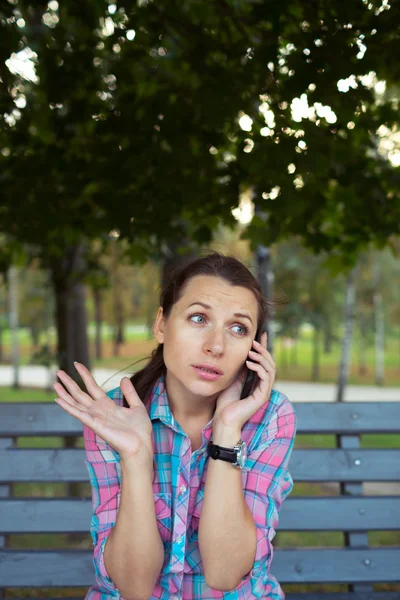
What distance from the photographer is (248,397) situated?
7.06ft

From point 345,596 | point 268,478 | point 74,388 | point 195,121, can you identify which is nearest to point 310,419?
point 345,596

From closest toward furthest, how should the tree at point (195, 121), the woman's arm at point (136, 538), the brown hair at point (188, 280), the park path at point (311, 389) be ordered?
1. the woman's arm at point (136, 538)
2. the brown hair at point (188, 280)
3. the tree at point (195, 121)
4. the park path at point (311, 389)

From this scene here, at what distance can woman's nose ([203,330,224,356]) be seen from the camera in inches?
81.1

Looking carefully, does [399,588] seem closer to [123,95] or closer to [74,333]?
[123,95]

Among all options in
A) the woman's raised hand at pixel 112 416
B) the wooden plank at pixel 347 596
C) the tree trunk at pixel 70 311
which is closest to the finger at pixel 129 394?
the woman's raised hand at pixel 112 416

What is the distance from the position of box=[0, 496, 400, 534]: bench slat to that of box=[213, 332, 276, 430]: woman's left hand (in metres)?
0.93

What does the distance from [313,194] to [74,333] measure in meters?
5.22

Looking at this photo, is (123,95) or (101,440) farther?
(123,95)

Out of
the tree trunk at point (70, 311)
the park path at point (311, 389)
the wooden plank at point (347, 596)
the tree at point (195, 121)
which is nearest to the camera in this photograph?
the wooden plank at point (347, 596)

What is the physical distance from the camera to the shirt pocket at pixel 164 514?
211 cm

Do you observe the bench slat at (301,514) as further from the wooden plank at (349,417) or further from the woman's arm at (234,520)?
the woman's arm at (234,520)

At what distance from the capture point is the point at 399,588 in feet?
14.3

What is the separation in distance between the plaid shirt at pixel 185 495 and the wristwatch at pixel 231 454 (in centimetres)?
13

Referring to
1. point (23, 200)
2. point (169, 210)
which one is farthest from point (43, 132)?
point (169, 210)
